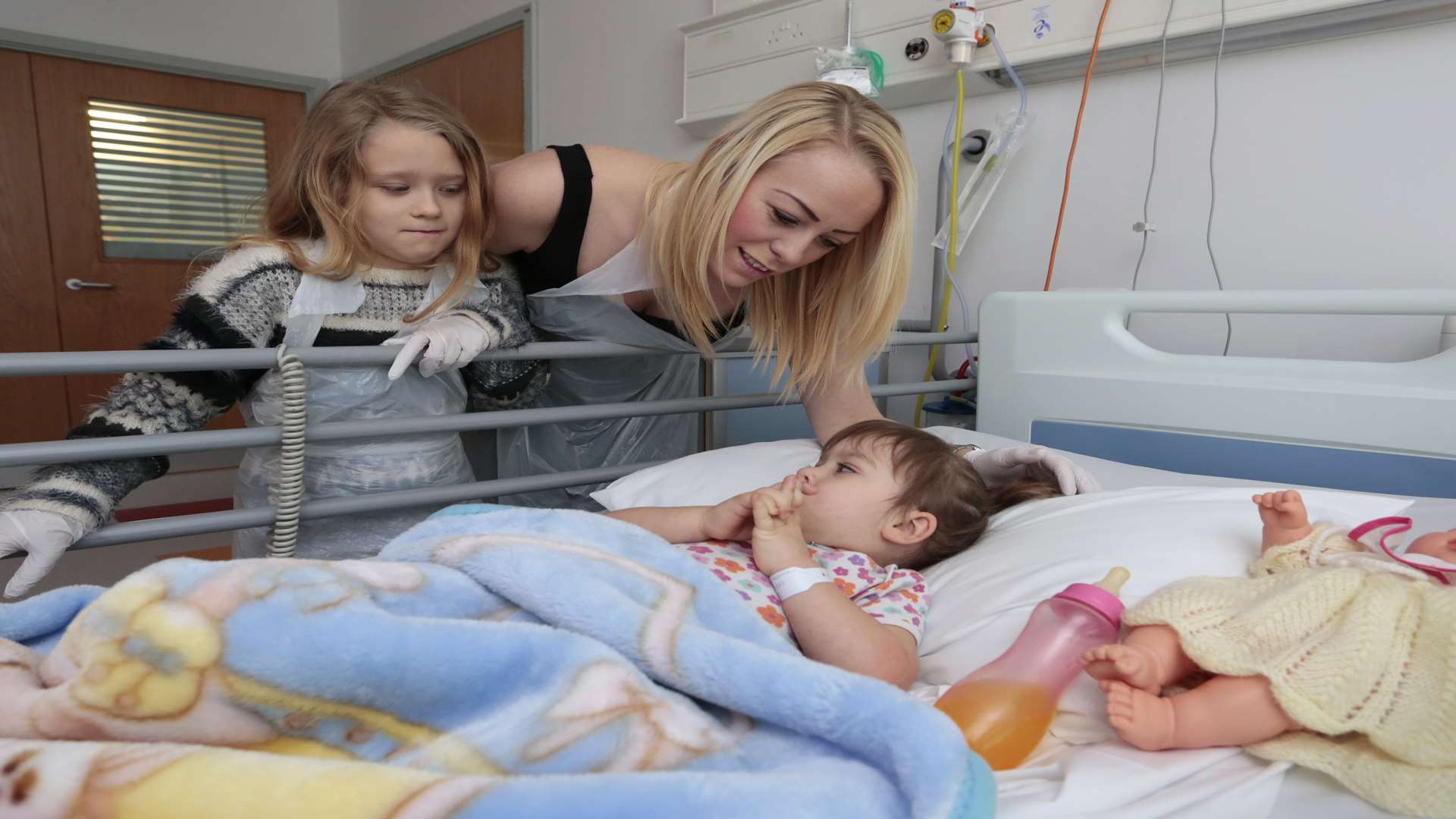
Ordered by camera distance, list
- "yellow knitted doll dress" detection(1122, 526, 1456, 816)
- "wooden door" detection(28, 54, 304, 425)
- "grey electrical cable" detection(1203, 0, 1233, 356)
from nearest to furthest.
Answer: "yellow knitted doll dress" detection(1122, 526, 1456, 816) < "grey electrical cable" detection(1203, 0, 1233, 356) < "wooden door" detection(28, 54, 304, 425)

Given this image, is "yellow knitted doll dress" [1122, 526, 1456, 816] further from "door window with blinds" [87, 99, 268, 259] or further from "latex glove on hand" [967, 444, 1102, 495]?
"door window with blinds" [87, 99, 268, 259]

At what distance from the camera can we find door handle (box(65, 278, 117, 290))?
14.1 ft

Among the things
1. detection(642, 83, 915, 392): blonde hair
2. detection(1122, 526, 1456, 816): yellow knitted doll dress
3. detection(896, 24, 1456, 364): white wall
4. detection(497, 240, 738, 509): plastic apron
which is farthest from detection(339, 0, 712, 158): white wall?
detection(1122, 526, 1456, 816): yellow knitted doll dress

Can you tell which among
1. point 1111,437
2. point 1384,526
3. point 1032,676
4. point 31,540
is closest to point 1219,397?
point 1111,437

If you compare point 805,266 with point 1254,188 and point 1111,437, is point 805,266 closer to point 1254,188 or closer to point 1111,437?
point 1111,437

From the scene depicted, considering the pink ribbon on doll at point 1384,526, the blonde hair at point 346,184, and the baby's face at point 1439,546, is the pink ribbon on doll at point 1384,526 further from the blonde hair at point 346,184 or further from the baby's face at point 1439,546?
the blonde hair at point 346,184

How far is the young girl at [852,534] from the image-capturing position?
1.00 m

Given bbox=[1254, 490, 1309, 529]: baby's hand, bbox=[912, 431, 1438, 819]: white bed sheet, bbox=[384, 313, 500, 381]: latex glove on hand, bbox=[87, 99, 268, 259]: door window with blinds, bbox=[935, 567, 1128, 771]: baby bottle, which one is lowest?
bbox=[912, 431, 1438, 819]: white bed sheet

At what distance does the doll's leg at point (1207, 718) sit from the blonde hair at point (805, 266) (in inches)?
37.3

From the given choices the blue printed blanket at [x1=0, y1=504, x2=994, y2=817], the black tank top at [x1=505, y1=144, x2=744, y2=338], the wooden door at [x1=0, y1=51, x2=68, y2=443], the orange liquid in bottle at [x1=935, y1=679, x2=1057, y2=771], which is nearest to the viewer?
the blue printed blanket at [x1=0, y1=504, x2=994, y2=817]

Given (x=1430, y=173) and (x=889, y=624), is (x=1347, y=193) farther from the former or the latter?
(x=889, y=624)

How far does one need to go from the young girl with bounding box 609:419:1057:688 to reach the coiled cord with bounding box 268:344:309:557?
0.48 metres

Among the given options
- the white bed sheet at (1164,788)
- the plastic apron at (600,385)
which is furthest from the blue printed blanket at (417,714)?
the plastic apron at (600,385)

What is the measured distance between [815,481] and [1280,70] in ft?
4.86
